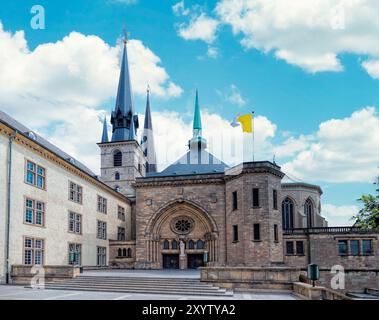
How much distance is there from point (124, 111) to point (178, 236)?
29037 mm

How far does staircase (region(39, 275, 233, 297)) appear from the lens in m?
19.1

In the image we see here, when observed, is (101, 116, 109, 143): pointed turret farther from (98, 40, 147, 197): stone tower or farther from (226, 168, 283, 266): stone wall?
(226, 168, 283, 266): stone wall

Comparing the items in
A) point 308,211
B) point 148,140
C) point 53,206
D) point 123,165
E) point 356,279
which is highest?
point 148,140

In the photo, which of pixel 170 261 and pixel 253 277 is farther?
pixel 170 261

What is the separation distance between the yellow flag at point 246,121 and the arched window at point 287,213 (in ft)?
51.9

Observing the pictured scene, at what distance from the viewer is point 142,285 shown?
67.6 ft

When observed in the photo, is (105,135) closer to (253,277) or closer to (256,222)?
(256,222)

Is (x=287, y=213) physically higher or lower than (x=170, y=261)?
higher

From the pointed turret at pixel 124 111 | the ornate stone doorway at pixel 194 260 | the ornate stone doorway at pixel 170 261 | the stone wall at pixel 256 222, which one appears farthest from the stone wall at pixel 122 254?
the pointed turret at pixel 124 111

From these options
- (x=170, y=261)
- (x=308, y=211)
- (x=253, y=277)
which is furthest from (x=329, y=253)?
(x=253, y=277)

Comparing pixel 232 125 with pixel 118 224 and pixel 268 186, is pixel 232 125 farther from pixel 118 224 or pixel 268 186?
pixel 118 224

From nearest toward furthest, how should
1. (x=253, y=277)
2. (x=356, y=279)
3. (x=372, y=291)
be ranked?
1. (x=253, y=277)
2. (x=372, y=291)
3. (x=356, y=279)

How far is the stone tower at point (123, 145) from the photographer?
204 feet

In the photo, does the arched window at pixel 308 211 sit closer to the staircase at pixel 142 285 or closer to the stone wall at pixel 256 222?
the stone wall at pixel 256 222
